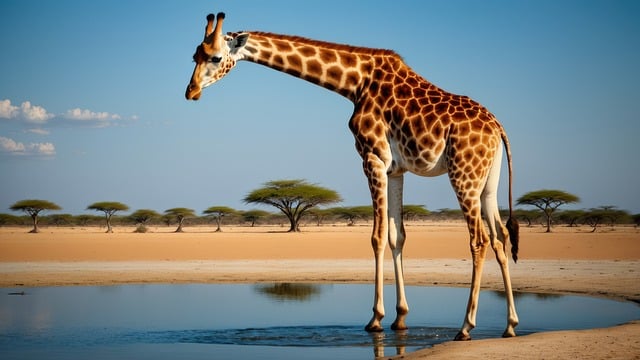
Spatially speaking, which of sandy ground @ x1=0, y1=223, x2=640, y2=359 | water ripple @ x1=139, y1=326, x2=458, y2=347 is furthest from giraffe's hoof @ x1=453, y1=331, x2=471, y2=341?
sandy ground @ x1=0, y1=223, x2=640, y2=359

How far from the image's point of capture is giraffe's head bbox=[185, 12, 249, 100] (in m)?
11.3

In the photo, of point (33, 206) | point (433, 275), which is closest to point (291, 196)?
point (33, 206)

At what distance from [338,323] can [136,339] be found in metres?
3.05

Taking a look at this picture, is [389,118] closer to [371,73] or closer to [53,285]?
[371,73]

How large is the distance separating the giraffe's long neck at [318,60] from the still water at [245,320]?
3.57m

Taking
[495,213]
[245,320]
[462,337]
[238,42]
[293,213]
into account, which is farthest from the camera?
[293,213]

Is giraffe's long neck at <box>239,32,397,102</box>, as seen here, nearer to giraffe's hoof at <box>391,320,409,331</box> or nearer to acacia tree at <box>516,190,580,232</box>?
giraffe's hoof at <box>391,320,409,331</box>

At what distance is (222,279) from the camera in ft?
64.1

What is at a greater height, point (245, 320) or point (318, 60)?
point (318, 60)

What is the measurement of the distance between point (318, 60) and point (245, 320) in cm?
404

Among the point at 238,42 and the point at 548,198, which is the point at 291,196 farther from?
the point at 238,42

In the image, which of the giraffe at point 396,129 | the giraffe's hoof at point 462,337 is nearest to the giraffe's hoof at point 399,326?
the giraffe at point 396,129

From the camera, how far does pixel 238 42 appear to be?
11703 mm

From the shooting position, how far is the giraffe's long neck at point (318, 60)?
39.6ft
